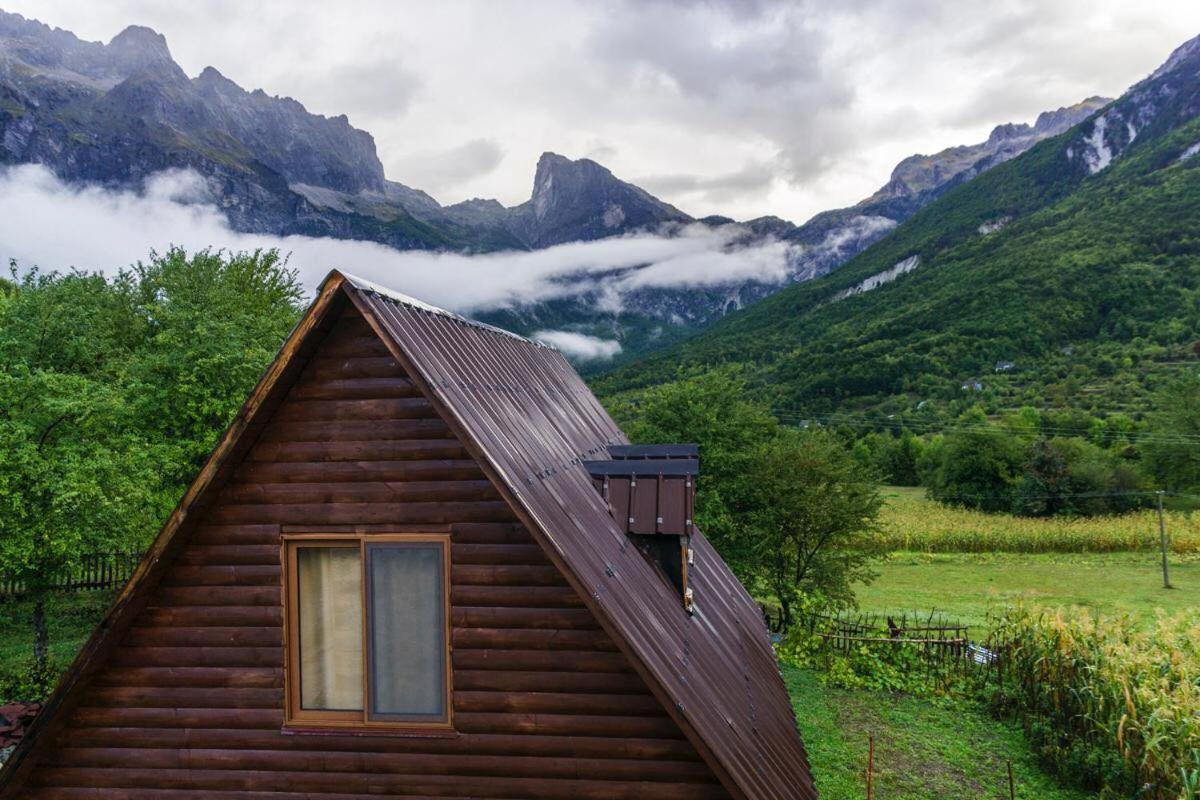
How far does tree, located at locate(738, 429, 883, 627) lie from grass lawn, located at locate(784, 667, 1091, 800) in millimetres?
4620

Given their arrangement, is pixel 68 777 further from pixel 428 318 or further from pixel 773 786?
pixel 773 786

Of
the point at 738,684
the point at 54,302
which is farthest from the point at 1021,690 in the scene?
the point at 54,302

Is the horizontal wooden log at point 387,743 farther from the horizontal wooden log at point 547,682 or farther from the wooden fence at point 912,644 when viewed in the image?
the wooden fence at point 912,644

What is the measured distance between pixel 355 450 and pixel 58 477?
44.3 ft

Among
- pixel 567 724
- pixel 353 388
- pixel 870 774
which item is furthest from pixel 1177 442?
pixel 353 388

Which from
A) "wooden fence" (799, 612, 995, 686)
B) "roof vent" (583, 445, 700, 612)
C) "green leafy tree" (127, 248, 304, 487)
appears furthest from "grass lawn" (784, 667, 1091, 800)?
"green leafy tree" (127, 248, 304, 487)

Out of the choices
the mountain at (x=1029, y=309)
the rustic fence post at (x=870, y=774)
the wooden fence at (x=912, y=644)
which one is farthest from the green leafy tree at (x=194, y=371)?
the mountain at (x=1029, y=309)

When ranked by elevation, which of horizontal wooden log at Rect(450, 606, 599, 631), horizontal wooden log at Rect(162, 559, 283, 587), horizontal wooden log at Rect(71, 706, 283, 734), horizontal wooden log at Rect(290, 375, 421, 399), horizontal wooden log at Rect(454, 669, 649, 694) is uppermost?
horizontal wooden log at Rect(290, 375, 421, 399)

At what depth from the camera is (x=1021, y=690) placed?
14.2m

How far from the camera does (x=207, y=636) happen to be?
4.27 meters

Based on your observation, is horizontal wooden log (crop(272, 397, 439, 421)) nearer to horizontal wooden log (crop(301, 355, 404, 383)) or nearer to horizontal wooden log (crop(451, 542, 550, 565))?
horizontal wooden log (crop(301, 355, 404, 383))

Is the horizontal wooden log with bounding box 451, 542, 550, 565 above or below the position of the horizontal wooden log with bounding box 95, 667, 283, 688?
above

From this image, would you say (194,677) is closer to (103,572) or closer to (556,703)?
(556,703)

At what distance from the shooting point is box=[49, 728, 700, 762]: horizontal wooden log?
4.00 metres
